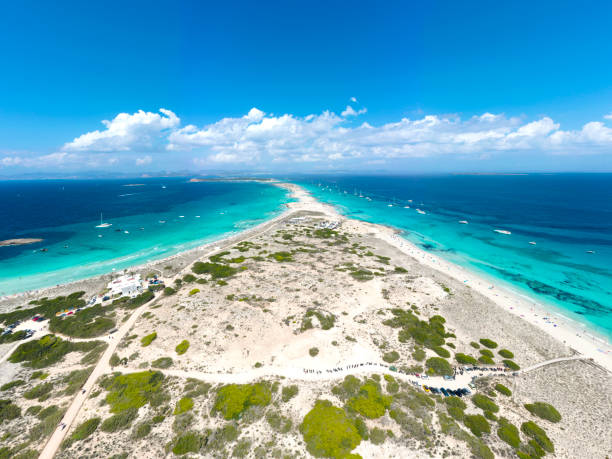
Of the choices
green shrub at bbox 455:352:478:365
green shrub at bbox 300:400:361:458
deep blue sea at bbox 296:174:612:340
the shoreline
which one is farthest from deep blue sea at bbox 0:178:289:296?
deep blue sea at bbox 296:174:612:340

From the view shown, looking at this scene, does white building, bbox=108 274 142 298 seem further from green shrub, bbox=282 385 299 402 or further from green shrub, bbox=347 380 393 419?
green shrub, bbox=347 380 393 419

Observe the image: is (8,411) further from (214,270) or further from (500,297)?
(500,297)

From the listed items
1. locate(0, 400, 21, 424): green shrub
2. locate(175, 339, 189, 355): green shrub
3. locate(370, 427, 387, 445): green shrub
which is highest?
locate(175, 339, 189, 355): green shrub

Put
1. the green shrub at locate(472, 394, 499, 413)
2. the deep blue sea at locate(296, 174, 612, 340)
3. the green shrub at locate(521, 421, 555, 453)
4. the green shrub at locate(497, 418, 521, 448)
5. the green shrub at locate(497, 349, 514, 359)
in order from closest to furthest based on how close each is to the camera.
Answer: the green shrub at locate(521, 421, 555, 453) < the green shrub at locate(497, 418, 521, 448) < the green shrub at locate(472, 394, 499, 413) < the green shrub at locate(497, 349, 514, 359) < the deep blue sea at locate(296, 174, 612, 340)

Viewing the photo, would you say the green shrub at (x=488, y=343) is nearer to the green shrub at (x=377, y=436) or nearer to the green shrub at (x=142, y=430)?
the green shrub at (x=377, y=436)

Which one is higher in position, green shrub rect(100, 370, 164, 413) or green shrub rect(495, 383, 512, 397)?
green shrub rect(100, 370, 164, 413)

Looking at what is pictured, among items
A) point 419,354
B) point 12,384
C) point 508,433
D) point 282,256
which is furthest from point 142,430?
point 282,256

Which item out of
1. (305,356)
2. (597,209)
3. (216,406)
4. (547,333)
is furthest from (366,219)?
(597,209)
